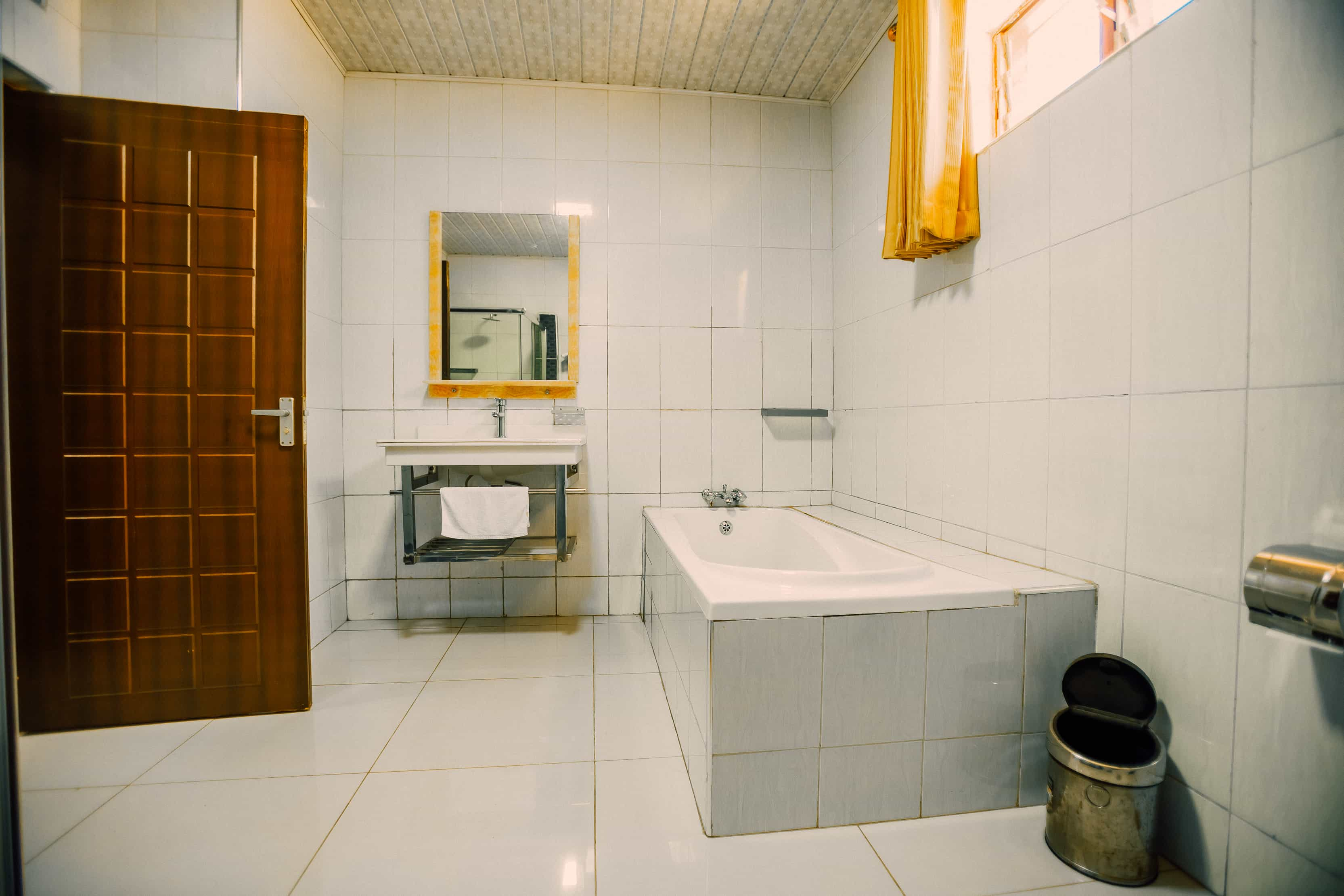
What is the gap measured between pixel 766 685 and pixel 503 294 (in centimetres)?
201

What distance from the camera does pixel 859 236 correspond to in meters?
2.38

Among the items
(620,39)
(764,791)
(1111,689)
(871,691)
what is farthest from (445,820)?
(620,39)

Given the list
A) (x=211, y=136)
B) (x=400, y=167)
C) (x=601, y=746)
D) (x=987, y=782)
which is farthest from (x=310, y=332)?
(x=987, y=782)

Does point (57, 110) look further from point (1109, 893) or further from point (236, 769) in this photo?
point (1109, 893)

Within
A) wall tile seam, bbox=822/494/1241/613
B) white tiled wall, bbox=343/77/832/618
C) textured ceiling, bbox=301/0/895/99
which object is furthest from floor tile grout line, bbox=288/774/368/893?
textured ceiling, bbox=301/0/895/99

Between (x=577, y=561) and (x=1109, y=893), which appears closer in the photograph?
(x=1109, y=893)

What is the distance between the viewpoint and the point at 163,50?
1487 mm

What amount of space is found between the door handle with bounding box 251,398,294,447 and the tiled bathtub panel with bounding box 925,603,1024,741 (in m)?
1.82

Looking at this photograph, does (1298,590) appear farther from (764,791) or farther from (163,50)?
(163,50)

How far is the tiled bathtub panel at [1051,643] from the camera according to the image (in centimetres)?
126

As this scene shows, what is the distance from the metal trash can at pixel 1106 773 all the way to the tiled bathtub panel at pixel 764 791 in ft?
1.59

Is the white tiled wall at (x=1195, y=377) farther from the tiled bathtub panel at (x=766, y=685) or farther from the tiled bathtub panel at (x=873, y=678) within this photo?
the tiled bathtub panel at (x=766, y=685)

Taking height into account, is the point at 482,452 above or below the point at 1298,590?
above

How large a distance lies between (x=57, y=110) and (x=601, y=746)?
2.02m
